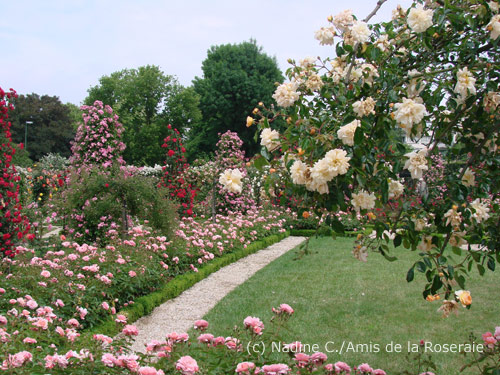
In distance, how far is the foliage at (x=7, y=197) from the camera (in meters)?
5.25

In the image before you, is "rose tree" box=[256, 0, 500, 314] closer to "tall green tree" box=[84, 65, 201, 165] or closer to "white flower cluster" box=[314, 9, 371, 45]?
"white flower cluster" box=[314, 9, 371, 45]

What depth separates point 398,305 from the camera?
17.7ft

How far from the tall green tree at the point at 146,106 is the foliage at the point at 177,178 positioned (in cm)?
1836

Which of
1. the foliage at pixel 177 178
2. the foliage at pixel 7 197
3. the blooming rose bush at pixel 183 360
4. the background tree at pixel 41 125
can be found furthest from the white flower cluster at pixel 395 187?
the background tree at pixel 41 125

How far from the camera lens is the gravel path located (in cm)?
462

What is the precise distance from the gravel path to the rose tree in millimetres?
2407

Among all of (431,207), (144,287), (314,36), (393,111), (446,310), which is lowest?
(144,287)

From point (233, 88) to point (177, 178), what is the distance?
650 inches

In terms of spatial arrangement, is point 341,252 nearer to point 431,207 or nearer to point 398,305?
point 398,305

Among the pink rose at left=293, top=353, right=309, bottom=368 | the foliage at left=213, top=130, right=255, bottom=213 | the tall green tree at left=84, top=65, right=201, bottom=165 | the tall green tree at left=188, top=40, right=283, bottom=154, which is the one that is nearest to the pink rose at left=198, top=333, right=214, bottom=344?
the pink rose at left=293, top=353, right=309, bottom=368

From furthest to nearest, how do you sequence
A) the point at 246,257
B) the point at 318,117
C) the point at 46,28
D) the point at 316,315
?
the point at 246,257, the point at 316,315, the point at 46,28, the point at 318,117

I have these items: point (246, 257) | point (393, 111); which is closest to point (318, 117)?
point (393, 111)

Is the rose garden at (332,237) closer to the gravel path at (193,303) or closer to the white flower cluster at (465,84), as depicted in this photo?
the white flower cluster at (465,84)

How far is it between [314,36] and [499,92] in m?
0.81
